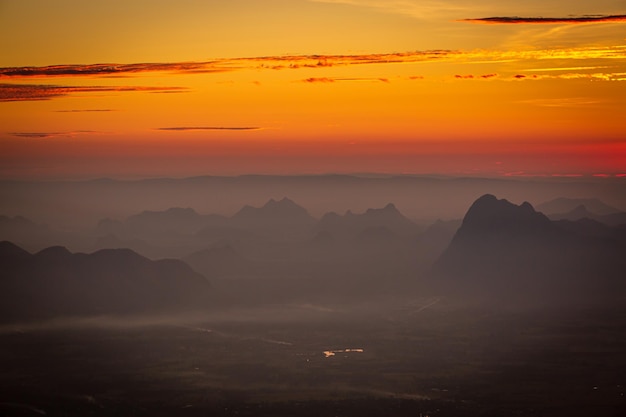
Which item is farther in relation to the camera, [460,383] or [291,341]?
[291,341]

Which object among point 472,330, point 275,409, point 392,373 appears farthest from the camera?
point 472,330

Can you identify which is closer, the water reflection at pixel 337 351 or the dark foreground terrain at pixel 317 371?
the dark foreground terrain at pixel 317 371

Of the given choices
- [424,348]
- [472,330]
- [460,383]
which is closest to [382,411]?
[460,383]

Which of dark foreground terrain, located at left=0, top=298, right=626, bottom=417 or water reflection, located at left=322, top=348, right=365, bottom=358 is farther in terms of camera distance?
→ water reflection, located at left=322, top=348, right=365, bottom=358

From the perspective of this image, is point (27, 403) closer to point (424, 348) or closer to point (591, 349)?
point (424, 348)

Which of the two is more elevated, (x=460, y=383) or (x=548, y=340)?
(x=548, y=340)

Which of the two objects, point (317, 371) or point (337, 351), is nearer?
point (317, 371)

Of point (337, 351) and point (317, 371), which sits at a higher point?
point (337, 351)

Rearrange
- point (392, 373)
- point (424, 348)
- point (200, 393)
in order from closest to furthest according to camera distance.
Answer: point (200, 393) < point (392, 373) < point (424, 348)
